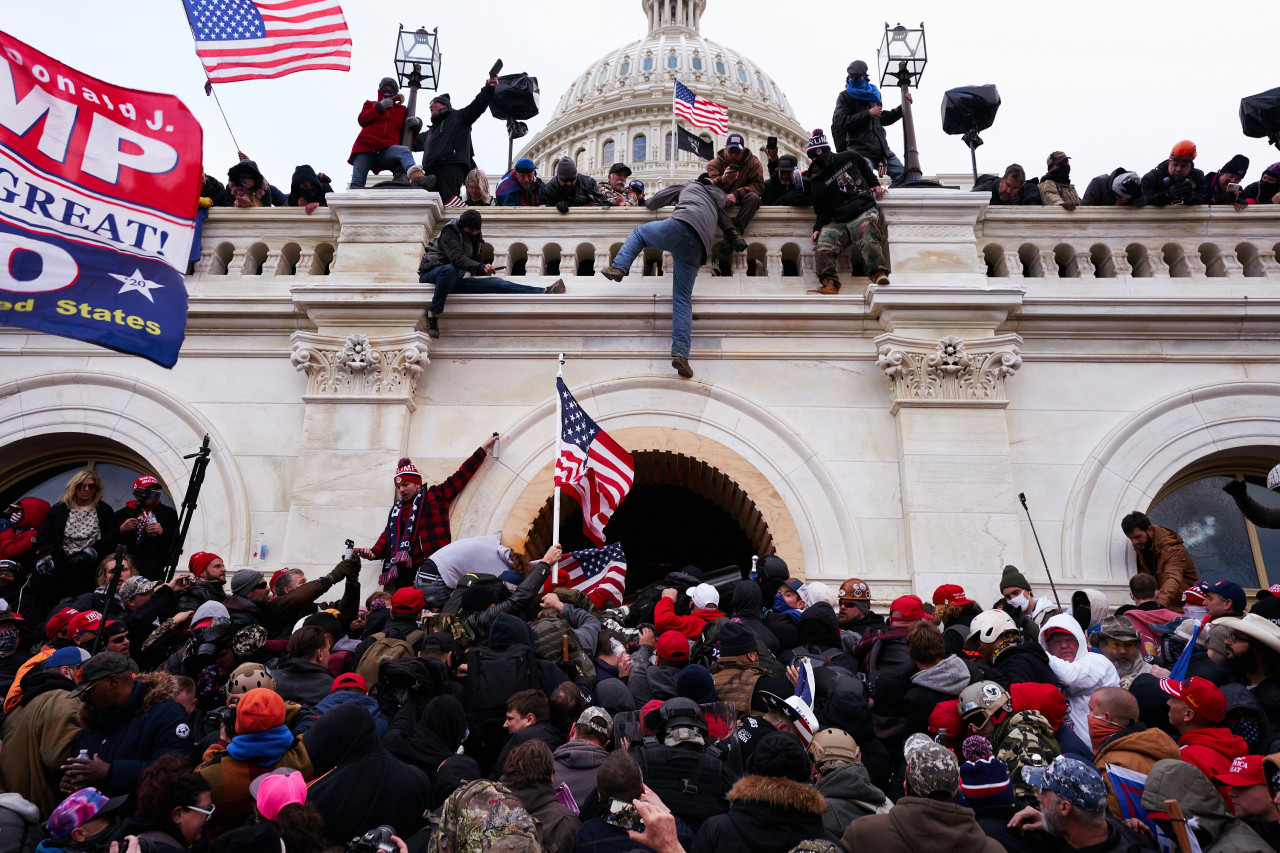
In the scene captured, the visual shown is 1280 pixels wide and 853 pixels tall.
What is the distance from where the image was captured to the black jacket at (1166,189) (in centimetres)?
1275

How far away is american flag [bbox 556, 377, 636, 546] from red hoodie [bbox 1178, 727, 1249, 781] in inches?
251

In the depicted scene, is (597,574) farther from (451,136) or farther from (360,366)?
(451,136)

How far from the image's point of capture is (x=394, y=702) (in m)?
6.45

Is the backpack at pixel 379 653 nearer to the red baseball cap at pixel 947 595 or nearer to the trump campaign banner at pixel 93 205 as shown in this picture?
the trump campaign banner at pixel 93 205

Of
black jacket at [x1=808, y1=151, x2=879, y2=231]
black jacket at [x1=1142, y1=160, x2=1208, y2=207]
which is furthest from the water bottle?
black jacket at [x1=1142, y1=160, x2=1208, y2=207]

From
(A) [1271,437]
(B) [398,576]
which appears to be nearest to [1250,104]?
(A) [1271,437]

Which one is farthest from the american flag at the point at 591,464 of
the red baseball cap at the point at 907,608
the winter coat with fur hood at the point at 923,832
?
the winter coat with fur hood at the point at 923,832

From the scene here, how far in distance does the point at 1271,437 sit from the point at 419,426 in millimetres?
10183

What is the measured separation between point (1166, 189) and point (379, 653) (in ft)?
37.1

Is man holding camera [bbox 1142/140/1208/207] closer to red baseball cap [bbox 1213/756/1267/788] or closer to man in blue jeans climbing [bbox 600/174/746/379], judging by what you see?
man in blue jeans climbing [bbox 600/174/746/379]

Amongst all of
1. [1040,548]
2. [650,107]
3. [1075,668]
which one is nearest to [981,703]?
[1075,668]

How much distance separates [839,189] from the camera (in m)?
12.4

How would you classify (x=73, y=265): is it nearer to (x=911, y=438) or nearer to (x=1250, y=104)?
(x=911, y=438)

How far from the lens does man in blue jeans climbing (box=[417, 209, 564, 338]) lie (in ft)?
39.4
